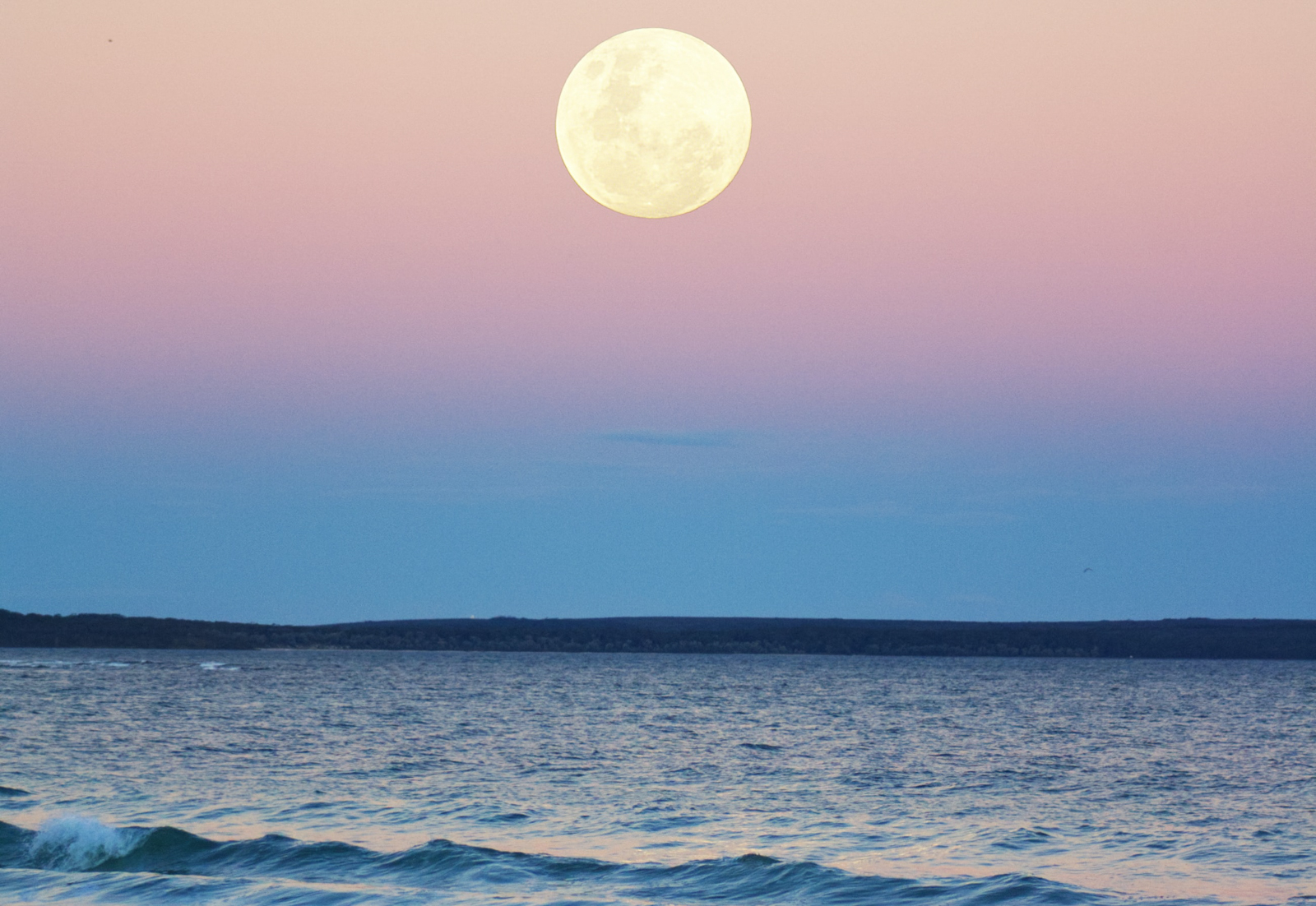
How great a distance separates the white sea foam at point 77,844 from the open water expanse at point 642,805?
0.06m

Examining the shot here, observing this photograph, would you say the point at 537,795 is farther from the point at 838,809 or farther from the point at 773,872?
the point at 773,872

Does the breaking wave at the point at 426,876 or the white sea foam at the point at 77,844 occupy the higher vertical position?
the white sea foam at the point at 77,844

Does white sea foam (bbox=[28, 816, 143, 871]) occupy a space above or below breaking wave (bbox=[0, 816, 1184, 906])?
above

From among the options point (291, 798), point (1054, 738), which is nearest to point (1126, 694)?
point (1054, 738)

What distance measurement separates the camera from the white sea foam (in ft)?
82.3

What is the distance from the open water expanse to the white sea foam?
0.06 metres

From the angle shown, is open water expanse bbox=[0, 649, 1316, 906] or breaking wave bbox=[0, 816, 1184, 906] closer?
breaking wave bbox=[0, 816, 1184, 906]

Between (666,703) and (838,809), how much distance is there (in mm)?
47829

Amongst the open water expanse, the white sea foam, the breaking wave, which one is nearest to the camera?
the breaking wave

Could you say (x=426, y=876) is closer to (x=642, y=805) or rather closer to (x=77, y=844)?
(x=77, y=844)

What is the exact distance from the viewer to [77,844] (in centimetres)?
2603

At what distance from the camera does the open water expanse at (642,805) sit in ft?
73.8

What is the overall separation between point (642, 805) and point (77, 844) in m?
12.6

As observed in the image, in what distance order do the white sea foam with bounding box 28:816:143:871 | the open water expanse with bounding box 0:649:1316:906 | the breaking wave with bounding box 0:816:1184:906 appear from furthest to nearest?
the white sea foam with bounding box 28:816:143:871 → the open water expanse with bounding box 0:649:1316:906 → the breaking wave with bounding box 0:816:1184:906
